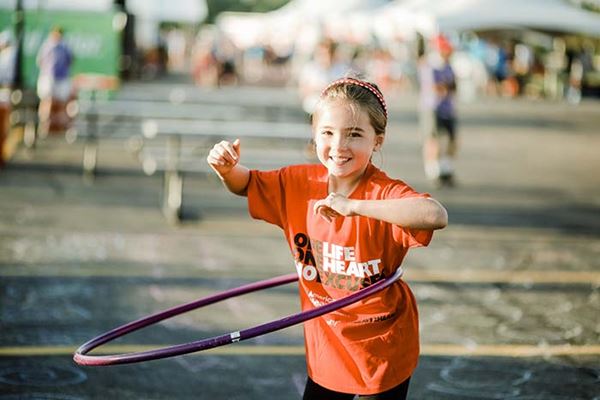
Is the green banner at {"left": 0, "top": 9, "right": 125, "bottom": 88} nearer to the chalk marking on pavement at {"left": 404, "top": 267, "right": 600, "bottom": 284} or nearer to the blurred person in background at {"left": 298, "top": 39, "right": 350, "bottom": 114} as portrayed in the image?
the blurred person in background at {"left": 298, "top": 39, "right": 350, "bottom": 114}

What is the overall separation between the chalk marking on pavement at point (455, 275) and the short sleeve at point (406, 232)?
171 inches

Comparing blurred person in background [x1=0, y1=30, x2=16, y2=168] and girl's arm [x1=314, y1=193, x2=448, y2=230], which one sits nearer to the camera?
girl's arm [x1=314, y1=193, x2=448, y2=230]

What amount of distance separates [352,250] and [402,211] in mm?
307

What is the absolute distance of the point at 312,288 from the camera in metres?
3.22

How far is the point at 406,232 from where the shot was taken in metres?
2.89

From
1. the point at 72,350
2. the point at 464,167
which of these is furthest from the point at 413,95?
the point at 72,350

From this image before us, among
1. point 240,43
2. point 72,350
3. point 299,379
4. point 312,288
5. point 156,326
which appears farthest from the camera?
point 240,43

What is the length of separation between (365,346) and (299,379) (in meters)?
2.00

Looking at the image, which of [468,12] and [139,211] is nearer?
[139,211]

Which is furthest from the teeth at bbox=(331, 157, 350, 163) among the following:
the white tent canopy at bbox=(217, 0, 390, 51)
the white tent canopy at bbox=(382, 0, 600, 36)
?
the white tent canopy at bbox=(217, 0, 390, 51)

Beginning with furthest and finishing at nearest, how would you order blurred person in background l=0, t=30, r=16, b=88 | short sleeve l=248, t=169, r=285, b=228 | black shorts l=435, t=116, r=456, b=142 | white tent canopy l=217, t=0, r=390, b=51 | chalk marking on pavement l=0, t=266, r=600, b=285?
white tent canopy l=217, t=0, r=390, b=51 → blurred person in background l=0, t=30, r=16, b=88 → black shorts l=435, t=116, r=456, b=142 → chalk marking on pavement l=0, t=266, r=600, b=285 → short sleeve l=248, t=169, r=285, b=228

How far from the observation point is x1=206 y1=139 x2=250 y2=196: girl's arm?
10.1 feet

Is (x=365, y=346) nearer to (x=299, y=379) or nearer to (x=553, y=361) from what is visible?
(x=299, y=379)

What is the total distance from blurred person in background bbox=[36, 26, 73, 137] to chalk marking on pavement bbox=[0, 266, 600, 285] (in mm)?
8523
